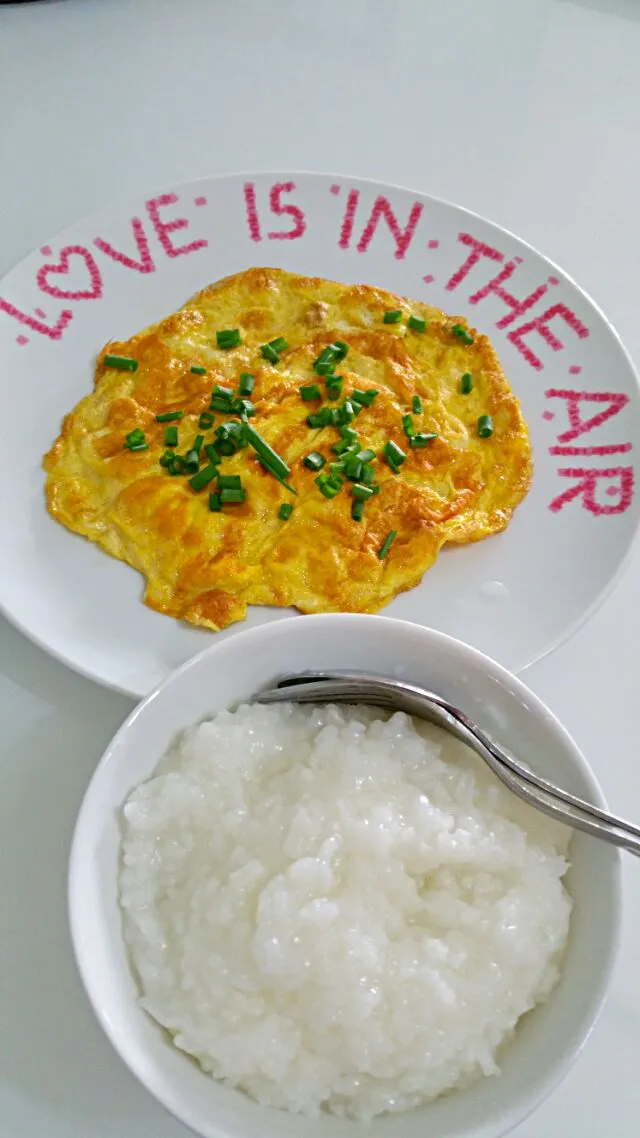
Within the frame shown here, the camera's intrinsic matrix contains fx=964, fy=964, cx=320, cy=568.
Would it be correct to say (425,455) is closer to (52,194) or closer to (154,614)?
(154,614)

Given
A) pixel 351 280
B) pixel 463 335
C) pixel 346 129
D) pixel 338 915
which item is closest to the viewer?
pixel 338 915

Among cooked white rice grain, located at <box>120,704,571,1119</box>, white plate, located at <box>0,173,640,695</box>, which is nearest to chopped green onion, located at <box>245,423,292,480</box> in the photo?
white plate, located at <box>0,173,640,695</box>

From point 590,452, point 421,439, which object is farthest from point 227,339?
point 590,452

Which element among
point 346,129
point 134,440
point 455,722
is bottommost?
point 134,440

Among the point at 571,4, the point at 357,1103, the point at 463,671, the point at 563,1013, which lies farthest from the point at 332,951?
the point at 571,4

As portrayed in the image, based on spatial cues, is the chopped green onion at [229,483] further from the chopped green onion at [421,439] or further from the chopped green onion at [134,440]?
the chopped green onion at [421,439]

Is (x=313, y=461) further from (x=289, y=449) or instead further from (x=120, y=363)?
(x=120, y=363)
